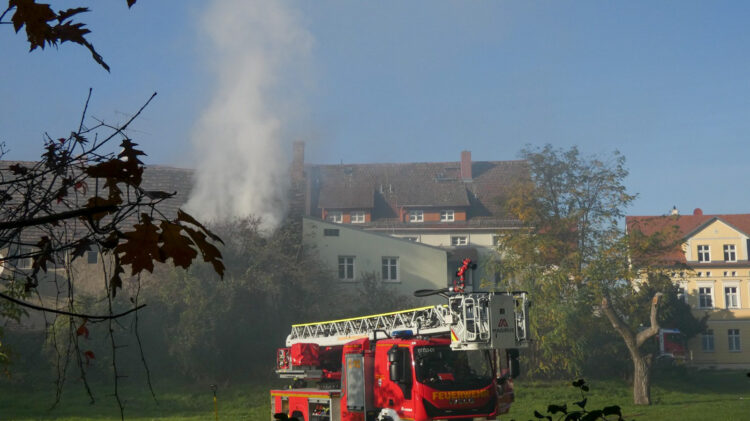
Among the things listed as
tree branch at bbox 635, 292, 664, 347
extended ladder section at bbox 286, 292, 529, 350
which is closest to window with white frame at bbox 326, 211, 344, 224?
tree branch at bbox 635, 292, 664, 347

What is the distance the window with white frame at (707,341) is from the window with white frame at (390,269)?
83.4ft

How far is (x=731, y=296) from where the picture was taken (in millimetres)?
56906

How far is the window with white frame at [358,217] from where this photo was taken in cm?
6062

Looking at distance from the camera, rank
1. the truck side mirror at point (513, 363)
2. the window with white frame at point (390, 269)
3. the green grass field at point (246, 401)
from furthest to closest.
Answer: the window with white frame at point (390, 269), the green grass field at point (246, 401), the truck side mirror at point (513, 363)

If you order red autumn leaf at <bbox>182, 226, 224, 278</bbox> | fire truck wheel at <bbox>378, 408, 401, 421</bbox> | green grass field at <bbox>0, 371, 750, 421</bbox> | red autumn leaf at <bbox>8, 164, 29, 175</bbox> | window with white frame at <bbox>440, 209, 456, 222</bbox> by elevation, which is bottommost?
green grass field at <bbox>0, 371, 750, 421</bbox>

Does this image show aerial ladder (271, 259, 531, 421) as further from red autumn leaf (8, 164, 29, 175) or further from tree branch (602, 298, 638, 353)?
tree branch (602, 298, 638, 353)

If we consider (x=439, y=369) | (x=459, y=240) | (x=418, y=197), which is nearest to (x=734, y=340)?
(x=459, y=240)

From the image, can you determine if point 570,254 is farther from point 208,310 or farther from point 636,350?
point 208,310

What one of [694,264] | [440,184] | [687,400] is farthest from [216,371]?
[694,264]

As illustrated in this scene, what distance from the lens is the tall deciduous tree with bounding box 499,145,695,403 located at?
35.2m

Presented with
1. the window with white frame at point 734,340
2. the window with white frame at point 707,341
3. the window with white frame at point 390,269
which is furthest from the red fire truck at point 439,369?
the window with white frame at point 734,340

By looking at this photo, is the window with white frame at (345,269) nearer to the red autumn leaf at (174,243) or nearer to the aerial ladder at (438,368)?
the aerial ladder at (438,368)

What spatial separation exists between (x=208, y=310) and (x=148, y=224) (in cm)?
3507

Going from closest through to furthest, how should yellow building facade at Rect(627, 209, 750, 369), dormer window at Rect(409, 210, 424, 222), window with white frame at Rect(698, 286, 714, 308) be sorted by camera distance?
yellow building facade at Rect(627, 209, 750, 369) → window with white frame at Rect(698, 286, 714, 308) → dormer window at Rect(409, 210, 424, 222)
